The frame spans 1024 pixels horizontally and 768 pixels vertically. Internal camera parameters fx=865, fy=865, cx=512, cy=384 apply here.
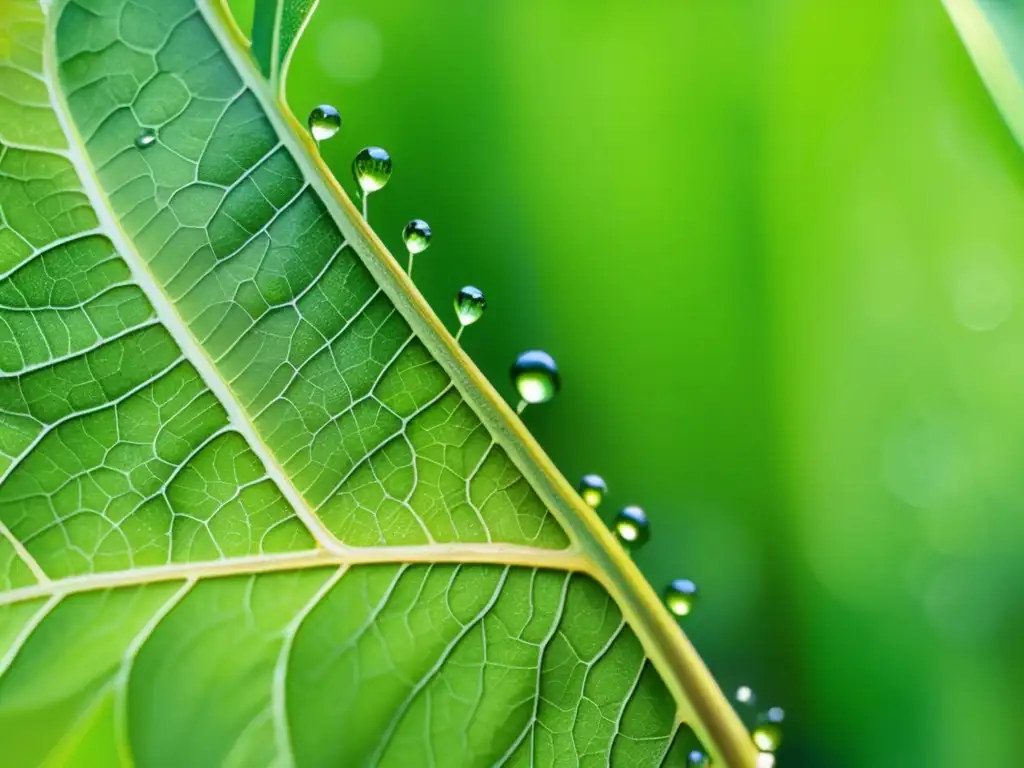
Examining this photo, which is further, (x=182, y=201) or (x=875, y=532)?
(x=875, y=532)

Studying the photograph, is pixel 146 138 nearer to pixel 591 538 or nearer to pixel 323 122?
pixel 323 122

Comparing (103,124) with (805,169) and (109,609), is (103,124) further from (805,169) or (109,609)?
(805,169)

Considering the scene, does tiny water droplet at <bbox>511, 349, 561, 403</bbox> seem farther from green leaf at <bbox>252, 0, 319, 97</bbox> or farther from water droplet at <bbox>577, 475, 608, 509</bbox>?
green leaf at <bbox>252, 0, 319, 97</bbox>

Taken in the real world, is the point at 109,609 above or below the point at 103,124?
below

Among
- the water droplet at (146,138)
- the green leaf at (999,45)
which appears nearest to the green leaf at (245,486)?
the water droplet at (146,138)

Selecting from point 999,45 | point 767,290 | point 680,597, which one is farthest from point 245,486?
point 999,45

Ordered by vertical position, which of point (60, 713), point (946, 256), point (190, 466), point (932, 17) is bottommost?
point (60, 713)

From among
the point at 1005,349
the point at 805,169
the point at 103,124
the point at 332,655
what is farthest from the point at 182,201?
the point at 1005,349
